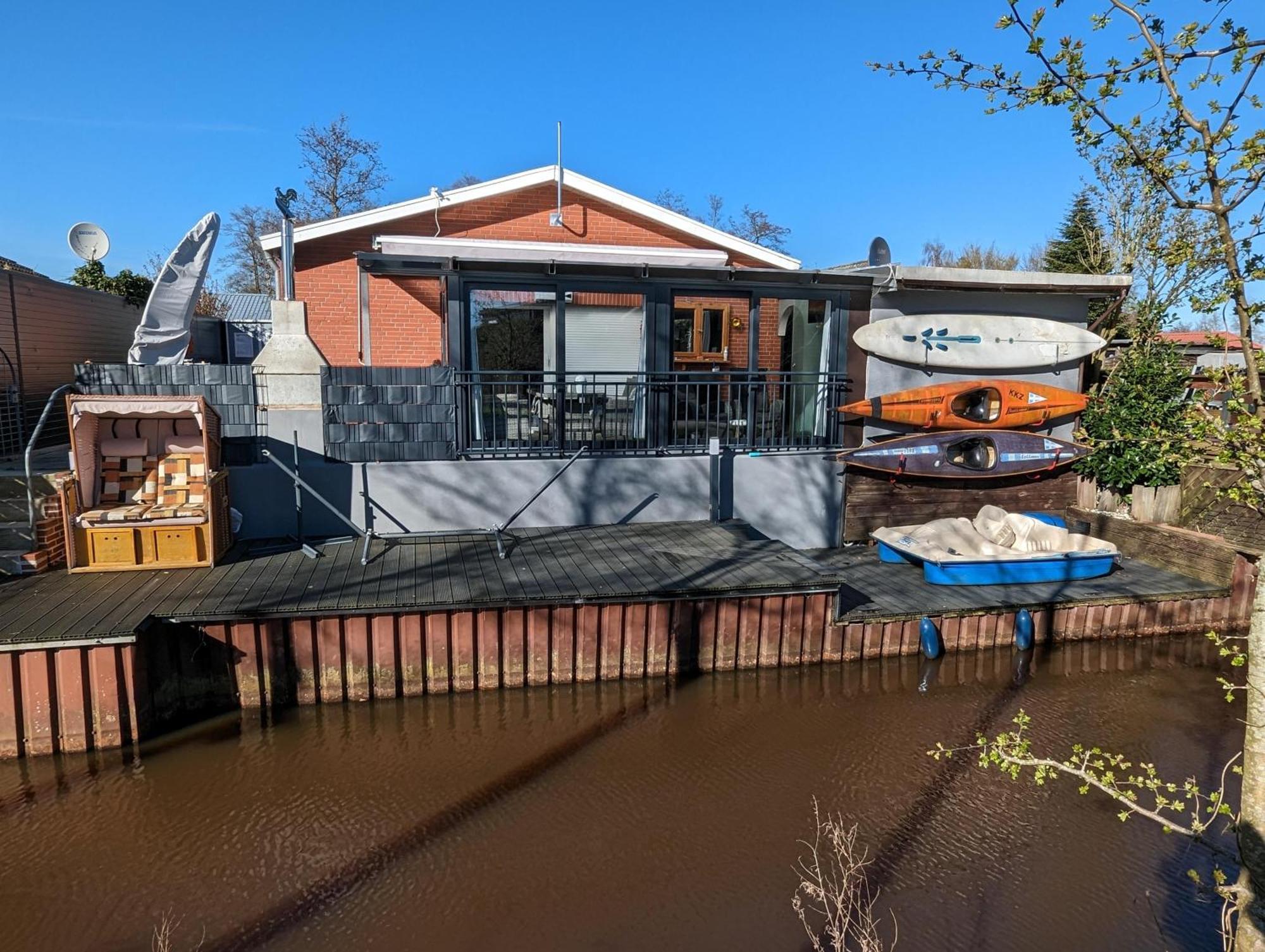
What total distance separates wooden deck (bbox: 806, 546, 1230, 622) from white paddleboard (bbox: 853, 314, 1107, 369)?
2.60m

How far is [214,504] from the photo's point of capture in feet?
23.4

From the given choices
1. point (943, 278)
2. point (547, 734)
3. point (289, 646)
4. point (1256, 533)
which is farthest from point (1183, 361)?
point (289, 646)

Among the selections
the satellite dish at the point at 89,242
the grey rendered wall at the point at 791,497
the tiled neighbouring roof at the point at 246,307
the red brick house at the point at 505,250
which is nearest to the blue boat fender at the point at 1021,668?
the grey rendered wall at the point at 791,497

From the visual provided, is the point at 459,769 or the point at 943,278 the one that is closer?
the point at 459,769

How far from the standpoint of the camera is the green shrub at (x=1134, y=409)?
32.1 ft

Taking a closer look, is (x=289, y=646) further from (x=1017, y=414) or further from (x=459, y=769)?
(x=1017, y=414)

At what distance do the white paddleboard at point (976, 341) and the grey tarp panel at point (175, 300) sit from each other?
24.4 feet

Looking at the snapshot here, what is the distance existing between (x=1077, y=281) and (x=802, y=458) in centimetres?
418

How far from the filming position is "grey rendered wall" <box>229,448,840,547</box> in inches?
323

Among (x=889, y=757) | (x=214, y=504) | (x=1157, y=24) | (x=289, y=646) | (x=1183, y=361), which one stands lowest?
(x=889, y=757)

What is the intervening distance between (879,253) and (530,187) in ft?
18.2

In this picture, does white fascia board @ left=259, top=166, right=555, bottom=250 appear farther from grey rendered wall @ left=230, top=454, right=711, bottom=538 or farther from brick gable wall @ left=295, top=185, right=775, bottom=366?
grey rendered wall @ left=230, top=454, right=711, bottom=538

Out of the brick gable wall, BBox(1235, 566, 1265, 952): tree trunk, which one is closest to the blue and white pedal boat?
the brick gable wall

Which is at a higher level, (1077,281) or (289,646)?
(1077,281)
